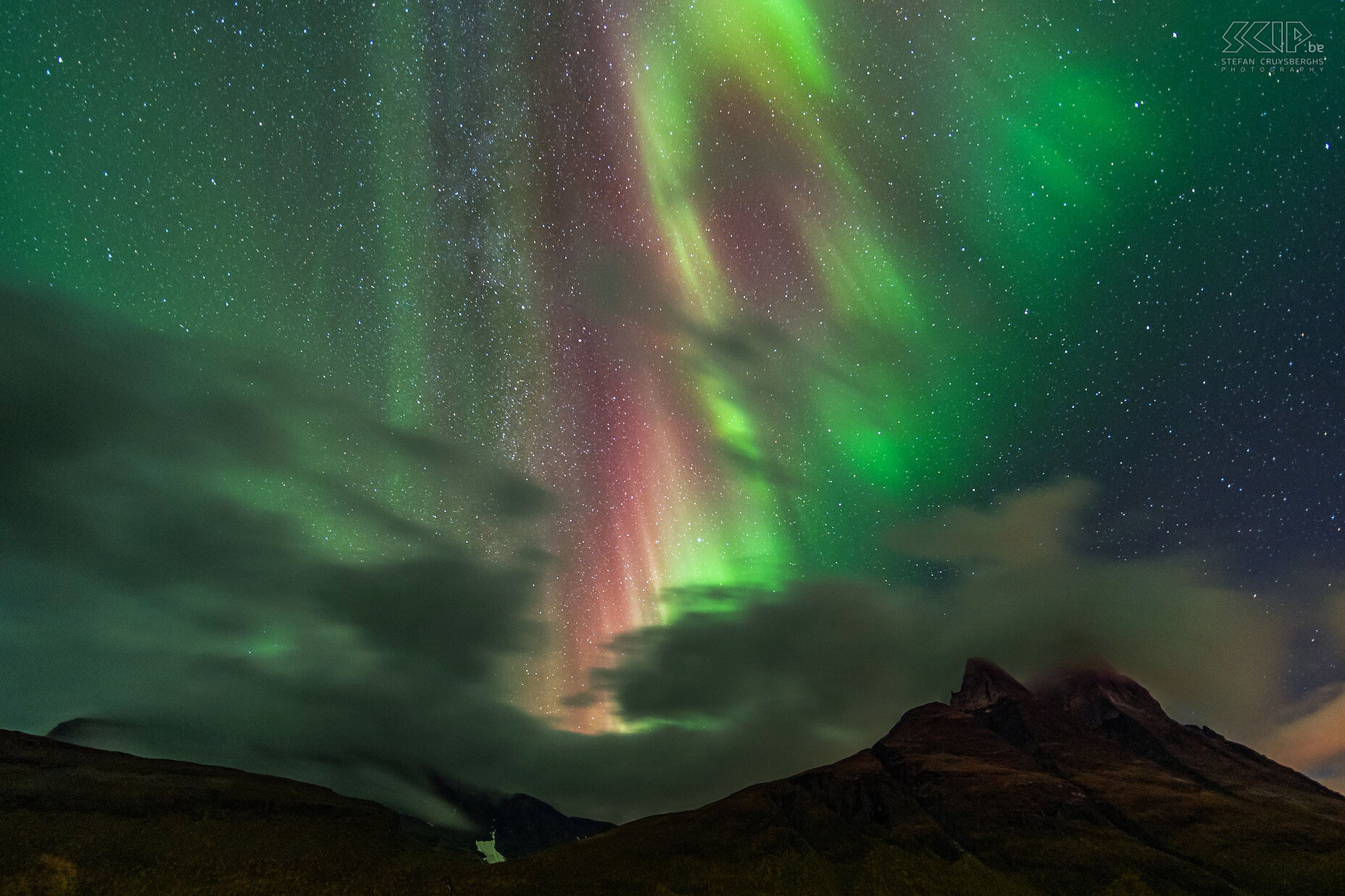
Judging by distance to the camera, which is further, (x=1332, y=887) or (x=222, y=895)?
(x=1332, y=887)

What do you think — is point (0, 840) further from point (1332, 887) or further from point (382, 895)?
point (1332, 887)

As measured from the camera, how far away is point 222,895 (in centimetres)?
17275

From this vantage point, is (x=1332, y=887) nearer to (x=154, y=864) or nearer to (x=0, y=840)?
(x=154, y=864)

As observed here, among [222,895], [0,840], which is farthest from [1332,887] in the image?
[0,840]

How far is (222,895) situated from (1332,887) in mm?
288753

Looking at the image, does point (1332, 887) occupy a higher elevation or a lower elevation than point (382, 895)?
higher

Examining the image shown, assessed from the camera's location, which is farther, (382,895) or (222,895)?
(382,895)

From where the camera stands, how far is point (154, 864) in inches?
7589

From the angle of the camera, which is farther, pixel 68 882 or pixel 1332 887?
pixel 1332 887

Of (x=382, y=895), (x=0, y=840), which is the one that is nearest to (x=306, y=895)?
(x=382, y=895)

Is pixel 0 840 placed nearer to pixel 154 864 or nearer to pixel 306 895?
pixel 154 864

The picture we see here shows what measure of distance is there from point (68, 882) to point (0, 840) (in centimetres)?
4725

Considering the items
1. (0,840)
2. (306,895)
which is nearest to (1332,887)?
(306,895)

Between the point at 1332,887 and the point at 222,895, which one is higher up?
the point at 1332,887
